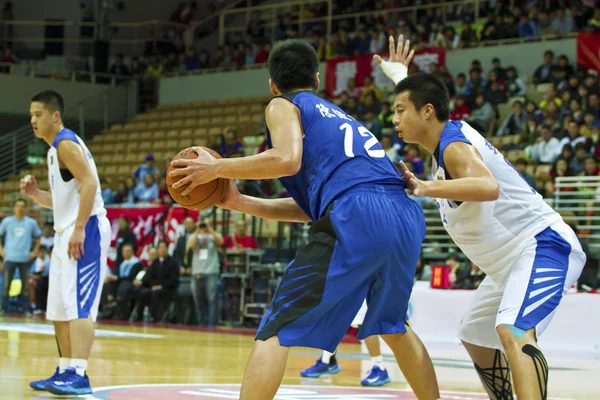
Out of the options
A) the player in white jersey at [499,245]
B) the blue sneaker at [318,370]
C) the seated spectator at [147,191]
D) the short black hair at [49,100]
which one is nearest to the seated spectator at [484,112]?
the seated spectator at [147,191]

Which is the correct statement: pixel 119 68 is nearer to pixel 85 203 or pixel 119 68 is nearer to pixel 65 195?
pixel 65 195

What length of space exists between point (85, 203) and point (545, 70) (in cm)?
1354

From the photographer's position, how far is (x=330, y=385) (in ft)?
23.7

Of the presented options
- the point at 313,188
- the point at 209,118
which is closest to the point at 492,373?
the point at 313,188

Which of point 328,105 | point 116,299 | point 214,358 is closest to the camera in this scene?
point 328,105

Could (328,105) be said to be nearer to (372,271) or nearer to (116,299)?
(372,271)

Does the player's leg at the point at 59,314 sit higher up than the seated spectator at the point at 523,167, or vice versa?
the seated spectator at the point at 523,167

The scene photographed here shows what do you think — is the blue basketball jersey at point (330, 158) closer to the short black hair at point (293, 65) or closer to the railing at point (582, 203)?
the short black hair at point (293, 65)

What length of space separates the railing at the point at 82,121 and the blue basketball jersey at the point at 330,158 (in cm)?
2031

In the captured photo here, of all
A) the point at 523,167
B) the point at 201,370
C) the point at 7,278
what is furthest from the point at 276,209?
the point at 7,278

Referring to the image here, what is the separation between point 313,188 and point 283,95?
17.6 inches

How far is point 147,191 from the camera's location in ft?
61.9

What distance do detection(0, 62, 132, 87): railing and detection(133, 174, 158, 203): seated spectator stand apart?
26.0 ft

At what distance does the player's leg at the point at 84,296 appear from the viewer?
6156 millimetres
